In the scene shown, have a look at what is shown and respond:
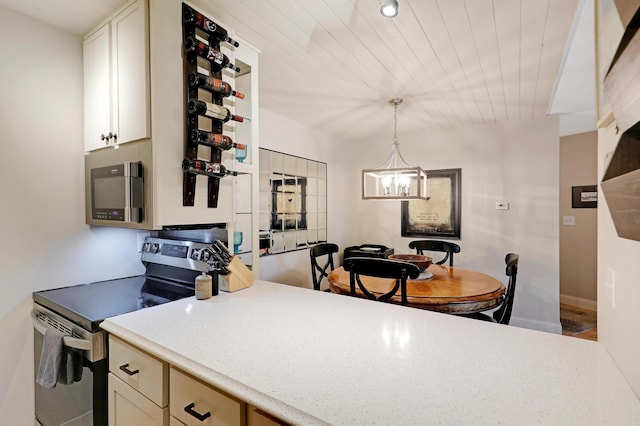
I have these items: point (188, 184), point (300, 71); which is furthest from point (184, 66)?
point (300, 71)

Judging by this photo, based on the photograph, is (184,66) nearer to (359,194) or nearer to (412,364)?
(412,364)

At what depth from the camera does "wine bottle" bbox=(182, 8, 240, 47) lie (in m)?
1.52

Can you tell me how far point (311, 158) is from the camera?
12.7 feet

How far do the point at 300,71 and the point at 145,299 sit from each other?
182cm

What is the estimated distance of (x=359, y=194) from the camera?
15.4 ft

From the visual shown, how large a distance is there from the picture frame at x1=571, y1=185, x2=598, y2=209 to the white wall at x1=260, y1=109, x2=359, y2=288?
3008mm

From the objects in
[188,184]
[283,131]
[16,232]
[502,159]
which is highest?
[283,131]

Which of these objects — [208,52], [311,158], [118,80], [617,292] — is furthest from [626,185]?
[311,158]

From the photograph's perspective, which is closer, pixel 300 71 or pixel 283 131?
pixel 300 71

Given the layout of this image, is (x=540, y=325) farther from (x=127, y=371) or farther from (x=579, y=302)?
(x=127, y=371)

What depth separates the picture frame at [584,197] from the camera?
4.19 metres

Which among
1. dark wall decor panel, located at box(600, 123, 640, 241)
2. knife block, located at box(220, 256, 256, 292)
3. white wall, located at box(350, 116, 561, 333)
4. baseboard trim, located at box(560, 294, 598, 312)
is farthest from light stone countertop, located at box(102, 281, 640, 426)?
baseboard trim, located at box(560, 294, 598, 312)

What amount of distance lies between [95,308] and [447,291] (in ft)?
6.85

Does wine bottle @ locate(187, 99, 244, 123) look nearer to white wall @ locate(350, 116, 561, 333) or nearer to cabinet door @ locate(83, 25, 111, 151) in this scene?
cabinet door @ locate(83, 25, 111, 151)
